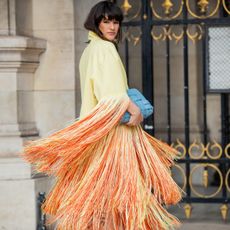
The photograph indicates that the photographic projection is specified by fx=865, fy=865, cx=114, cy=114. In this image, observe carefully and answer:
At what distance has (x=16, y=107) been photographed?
7.28 metres

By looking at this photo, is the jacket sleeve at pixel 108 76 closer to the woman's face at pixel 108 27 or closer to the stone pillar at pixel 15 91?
the woman's face at pixel 108 27

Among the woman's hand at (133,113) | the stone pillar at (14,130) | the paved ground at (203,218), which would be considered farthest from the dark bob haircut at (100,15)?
the paved ground at (203,218)

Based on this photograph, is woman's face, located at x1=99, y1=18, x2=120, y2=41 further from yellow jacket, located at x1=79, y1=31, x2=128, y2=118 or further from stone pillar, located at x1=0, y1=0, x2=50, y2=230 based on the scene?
stone pillar, located at x1=0, y1=0, x2=50, y2=230

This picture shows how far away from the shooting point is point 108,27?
566 centimetres

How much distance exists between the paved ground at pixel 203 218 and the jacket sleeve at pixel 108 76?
2501 mm

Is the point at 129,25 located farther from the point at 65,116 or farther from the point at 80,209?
the point at 80,209

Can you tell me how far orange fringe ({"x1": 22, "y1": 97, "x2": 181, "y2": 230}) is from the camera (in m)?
5.43

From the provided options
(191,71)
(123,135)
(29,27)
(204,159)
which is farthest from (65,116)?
(191,71)

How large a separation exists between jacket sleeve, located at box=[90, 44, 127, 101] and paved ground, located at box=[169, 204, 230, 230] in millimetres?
2501

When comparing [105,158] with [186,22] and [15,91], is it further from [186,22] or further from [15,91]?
[186,22]

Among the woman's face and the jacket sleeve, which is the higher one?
the woman's face

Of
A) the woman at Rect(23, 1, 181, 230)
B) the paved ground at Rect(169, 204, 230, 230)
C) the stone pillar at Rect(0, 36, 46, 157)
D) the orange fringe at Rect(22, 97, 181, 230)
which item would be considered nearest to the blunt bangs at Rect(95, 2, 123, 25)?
the woman at Rect(23, 1, 181, 230)

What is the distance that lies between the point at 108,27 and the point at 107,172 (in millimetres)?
955

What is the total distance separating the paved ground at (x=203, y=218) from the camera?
25.2 feet
